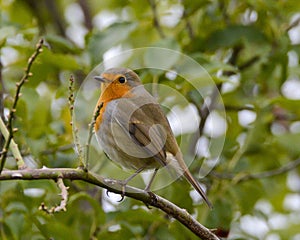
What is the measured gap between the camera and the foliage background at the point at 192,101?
159 inches

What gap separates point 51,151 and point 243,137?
1507 mm

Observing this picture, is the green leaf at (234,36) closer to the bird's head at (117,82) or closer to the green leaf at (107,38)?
the green leaf at (107,38)

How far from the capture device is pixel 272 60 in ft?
15.6

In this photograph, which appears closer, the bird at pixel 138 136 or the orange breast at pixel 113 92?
the bird at pixel 138 136

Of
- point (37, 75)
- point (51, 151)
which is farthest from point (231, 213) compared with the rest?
point (37, 75)

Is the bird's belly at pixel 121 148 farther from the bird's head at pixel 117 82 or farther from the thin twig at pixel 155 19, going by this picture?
the thin twig at pixel 155 19

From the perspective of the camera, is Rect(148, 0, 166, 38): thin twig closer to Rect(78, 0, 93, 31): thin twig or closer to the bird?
the bird

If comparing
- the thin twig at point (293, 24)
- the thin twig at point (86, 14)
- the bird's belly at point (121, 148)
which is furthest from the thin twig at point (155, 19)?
the thin twig at point (86, 14)

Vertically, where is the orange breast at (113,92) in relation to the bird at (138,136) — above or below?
above

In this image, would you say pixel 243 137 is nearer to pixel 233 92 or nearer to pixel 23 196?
pixel 233 92

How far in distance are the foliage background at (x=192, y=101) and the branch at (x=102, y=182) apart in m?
0.88

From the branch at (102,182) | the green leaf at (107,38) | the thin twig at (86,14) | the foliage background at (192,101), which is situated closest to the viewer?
the branch at (102,182)

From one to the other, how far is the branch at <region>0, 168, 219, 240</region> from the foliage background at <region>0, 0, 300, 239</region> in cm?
88

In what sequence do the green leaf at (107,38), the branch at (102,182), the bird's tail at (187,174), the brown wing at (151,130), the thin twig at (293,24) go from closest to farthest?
the branch at (102,182) < the bird's tail at (187,174) < the brown wing at (151,130) < the green leaf at (107,38) < the thin twig at (293,24)
